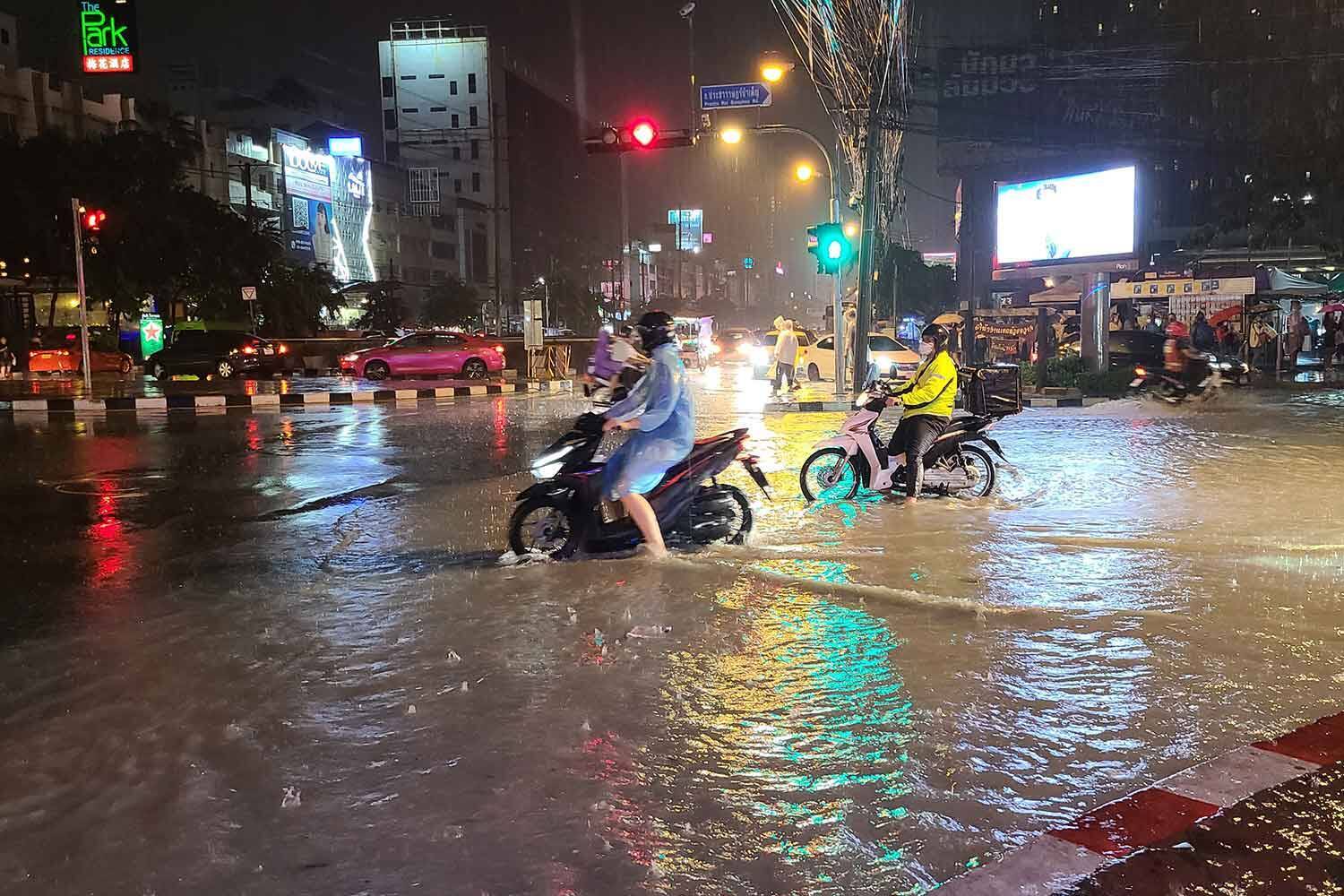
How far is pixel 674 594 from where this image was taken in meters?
6.42

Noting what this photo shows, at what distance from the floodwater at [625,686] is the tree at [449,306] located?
62635 millimetres

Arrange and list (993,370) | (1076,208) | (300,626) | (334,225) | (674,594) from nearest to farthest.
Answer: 1. (300,626)
2. (674,594)
3. (993,370)
4. (1076,208)
5. (334,225)

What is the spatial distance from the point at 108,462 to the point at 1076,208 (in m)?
21.8

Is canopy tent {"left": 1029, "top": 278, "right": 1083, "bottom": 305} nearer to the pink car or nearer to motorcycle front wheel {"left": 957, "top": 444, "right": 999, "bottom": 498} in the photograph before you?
the pink car

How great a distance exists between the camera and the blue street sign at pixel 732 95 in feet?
56.9

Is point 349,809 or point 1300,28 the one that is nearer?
point 349,809

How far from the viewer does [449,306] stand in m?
70.9

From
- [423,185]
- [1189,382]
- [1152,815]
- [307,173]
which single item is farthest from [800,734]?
[423,185]

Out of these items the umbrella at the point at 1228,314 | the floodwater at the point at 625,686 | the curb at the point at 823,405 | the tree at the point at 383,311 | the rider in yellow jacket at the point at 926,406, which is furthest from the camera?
the tree at the point at 383,311

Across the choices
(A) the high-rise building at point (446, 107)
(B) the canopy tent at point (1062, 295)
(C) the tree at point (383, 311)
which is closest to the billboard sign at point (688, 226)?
(A) the high-rise building at point (446, 107)

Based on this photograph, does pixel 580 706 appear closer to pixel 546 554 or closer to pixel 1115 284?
pixel 546 554

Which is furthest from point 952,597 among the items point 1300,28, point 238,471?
point 1300,28

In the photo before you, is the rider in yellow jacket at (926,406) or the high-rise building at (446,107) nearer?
the rider in yellow jacket at (926,406)

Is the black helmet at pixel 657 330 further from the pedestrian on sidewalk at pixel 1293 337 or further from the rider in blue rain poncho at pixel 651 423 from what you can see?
the pedestrian on sidewalk at pixel 1293 337
